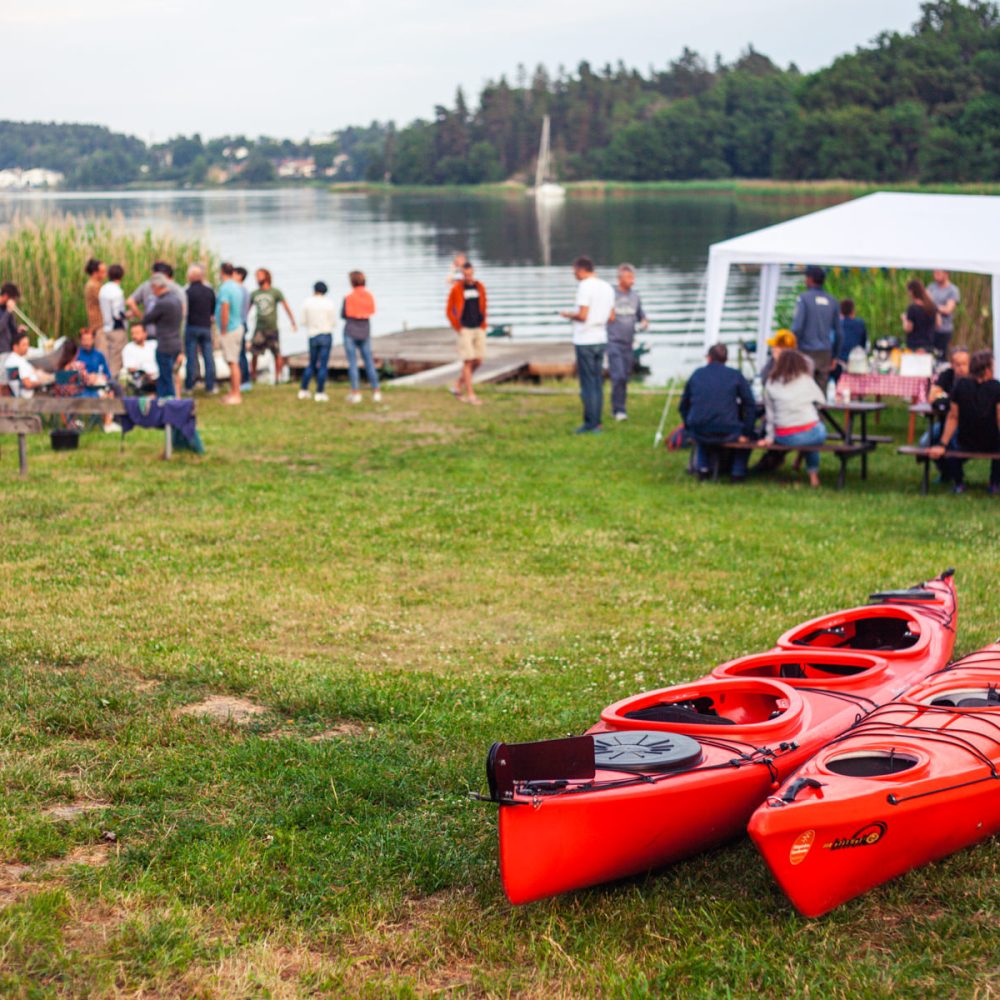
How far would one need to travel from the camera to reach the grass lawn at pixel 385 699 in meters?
4.16

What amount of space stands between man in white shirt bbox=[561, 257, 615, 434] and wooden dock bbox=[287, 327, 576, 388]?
5433 millimetres

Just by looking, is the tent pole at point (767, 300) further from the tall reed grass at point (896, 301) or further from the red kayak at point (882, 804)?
the red kayak at point (882, 804)

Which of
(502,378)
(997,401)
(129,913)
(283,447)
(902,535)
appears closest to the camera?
(129,913)

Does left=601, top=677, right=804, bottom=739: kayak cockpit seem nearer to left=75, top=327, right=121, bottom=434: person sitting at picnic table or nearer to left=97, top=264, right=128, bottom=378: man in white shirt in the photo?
left=75, top=327, right=121, bottom=434: person sitting at picnic table

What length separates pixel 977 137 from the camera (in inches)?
3809

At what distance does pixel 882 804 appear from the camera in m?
4.43

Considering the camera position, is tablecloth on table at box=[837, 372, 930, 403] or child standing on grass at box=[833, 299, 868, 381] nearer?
tablecloth on table at box=[837, 372, 930, 403]

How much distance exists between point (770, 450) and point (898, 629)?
573cm

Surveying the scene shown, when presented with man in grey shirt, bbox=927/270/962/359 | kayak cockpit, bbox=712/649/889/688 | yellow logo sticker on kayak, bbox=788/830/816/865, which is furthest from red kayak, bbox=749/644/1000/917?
man in grey shirt, bbox=927/270/962/359

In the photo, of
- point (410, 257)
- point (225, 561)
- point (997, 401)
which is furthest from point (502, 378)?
point (410, 257)

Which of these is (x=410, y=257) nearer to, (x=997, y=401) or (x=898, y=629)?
(x=997, y=401)

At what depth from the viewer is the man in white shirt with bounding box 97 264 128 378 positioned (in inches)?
623

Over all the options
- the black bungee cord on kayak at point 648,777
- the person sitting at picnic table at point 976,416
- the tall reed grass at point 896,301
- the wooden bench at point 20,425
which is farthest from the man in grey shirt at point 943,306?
the black bungee cord on kayak at point 648,777

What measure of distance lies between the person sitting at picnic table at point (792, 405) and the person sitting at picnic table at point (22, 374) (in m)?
7.81
